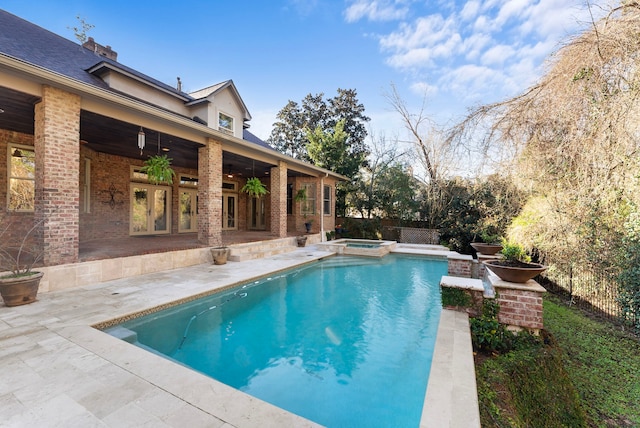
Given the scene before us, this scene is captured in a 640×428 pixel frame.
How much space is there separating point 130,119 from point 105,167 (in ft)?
14.4

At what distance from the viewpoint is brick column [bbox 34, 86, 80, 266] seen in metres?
4.71

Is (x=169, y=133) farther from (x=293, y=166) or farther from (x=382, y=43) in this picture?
(x=382, y=43)

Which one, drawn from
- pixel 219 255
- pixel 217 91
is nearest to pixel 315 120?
pixel 217 91

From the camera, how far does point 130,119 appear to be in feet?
19.4

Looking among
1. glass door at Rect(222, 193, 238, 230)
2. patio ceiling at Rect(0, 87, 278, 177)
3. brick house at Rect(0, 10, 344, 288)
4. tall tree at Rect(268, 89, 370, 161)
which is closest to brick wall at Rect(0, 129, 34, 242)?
brick house at Rect(0, 10, 344, 288)

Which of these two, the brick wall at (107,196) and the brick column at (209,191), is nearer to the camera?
the brick column at (209,191)

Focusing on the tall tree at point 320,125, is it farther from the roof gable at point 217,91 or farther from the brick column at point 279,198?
the roof gable at point 217,91

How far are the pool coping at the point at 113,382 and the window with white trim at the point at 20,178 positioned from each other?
4.51m

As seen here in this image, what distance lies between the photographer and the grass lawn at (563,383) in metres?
2.28

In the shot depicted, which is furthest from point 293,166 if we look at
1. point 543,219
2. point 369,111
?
point 369,111

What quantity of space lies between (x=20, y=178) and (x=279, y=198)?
6.98 m

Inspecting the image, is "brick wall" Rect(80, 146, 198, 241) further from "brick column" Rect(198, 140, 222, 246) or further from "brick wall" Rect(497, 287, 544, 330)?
"brick wall" Rect(497, 287, 544, 330)

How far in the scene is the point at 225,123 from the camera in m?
10.9

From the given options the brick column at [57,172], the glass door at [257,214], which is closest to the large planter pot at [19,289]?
the brick column at [57,172]
